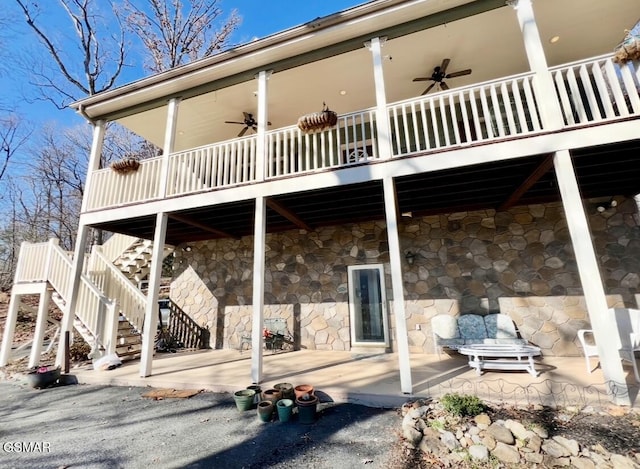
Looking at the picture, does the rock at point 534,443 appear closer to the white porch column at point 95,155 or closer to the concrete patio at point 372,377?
the concrete patio at point 372,377

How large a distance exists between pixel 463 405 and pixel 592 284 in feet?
6.65

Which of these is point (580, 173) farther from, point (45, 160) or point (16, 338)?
point (45, 160)

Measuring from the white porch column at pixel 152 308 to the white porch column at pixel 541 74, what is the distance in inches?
245

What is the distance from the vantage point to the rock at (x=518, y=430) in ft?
8.48

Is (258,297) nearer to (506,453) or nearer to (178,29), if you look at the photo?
(506,453)

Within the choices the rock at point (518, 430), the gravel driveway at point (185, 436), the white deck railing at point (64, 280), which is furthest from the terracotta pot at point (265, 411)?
the white deck railing at point (64, 280)

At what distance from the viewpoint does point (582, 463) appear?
2.26m

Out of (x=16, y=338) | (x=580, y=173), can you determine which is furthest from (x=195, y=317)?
(x=580, y=173)

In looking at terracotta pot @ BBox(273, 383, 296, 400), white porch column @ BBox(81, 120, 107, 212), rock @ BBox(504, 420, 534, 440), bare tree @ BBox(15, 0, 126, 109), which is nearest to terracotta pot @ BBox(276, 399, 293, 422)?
terracotta pot @ BBox(273, 383, 296, 400)

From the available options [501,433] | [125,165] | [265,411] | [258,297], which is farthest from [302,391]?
[125,165]

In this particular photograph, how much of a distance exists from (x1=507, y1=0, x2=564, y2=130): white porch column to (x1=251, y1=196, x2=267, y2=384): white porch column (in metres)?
4.20

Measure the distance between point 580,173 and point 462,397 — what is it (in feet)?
12.9

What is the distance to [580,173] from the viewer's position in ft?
14.8

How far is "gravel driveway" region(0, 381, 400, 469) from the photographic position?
269 cm
